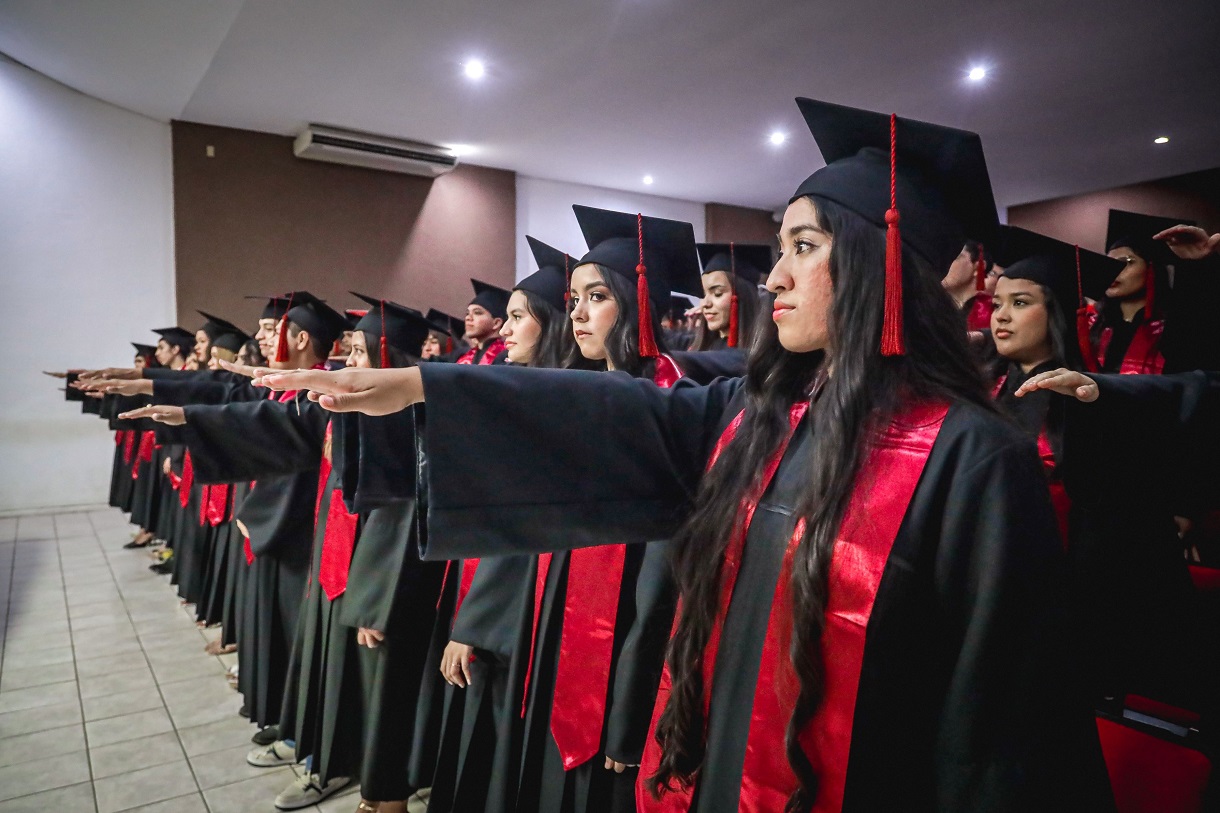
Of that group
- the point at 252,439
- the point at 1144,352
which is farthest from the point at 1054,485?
the point at 252,439

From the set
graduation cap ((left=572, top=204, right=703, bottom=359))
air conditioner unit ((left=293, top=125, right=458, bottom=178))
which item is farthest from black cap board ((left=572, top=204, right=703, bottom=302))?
air conditioner unit ((left=293, top=125, right=458, bottom=178))

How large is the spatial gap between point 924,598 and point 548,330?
184 cm

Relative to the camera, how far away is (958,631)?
0.94 m

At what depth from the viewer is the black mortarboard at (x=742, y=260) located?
3521 mm

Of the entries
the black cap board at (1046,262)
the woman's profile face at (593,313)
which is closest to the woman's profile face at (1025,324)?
the black cap board at (1046,262)

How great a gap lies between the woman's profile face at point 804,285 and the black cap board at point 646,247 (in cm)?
103

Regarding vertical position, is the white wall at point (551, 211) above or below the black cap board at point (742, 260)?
above

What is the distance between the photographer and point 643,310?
212 centimetres

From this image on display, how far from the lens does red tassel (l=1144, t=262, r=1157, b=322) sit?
10.7ft

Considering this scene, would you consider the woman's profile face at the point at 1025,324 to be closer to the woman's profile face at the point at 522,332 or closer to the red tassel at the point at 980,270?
the red tassel at the point at 980,270

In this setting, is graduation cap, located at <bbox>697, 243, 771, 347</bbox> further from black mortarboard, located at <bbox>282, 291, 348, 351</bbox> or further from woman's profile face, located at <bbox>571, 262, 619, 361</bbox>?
black mortarboard, located at <bbox>282, 291, 348, 351</bbox>

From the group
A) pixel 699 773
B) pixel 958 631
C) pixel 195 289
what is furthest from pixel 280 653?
pixel 195 289

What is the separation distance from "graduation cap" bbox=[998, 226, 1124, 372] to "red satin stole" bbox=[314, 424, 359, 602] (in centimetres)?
258

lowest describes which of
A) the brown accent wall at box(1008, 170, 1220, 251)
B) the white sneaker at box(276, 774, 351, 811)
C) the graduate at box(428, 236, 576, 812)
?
the white sneaker at box(276, 774, 351, 811)
